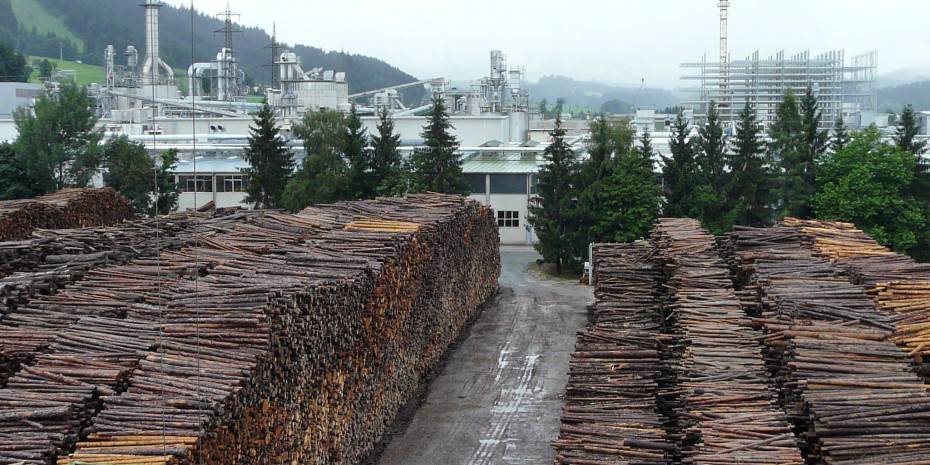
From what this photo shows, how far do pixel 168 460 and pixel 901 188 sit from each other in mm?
32438

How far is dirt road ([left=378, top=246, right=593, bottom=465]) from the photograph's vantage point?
60.5 ft

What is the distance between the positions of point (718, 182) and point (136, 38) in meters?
76.3

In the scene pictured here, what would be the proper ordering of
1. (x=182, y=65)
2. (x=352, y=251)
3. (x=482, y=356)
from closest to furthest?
(x=352, y=251), (x=482, y=356), (x=182, y=65)

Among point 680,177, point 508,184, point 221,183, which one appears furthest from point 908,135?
point 221,183

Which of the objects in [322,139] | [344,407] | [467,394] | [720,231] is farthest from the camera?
[322,139]

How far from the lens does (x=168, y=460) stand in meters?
10.7

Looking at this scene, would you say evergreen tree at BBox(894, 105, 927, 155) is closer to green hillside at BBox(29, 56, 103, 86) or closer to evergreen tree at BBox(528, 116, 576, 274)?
evergreen tree at BBox(528, 116, 576, 274)

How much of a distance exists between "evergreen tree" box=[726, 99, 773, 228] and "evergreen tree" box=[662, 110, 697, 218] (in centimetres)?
158

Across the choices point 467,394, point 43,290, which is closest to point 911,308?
point 467,394

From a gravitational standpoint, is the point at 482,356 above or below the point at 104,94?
below

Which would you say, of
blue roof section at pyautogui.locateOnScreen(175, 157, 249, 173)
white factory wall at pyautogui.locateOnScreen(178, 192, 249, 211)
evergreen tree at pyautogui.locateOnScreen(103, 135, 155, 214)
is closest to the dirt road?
evergreen tree at pyautogui.locateOnScreen(103, 135, 155, 214)

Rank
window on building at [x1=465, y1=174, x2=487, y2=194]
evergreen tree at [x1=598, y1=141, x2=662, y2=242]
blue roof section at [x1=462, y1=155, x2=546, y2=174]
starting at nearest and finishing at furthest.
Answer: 1. evergreen tree at [x1=598, y1=141, x2=662, y2=242]
2. blue roof section at [x1=462, y1=155, x2=546, y2=174]
3. window on building at [x1=465, y1=174, x2=487, y2=194]

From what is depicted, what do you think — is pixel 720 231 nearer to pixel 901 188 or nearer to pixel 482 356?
pixel 901 188

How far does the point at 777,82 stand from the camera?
251ft
